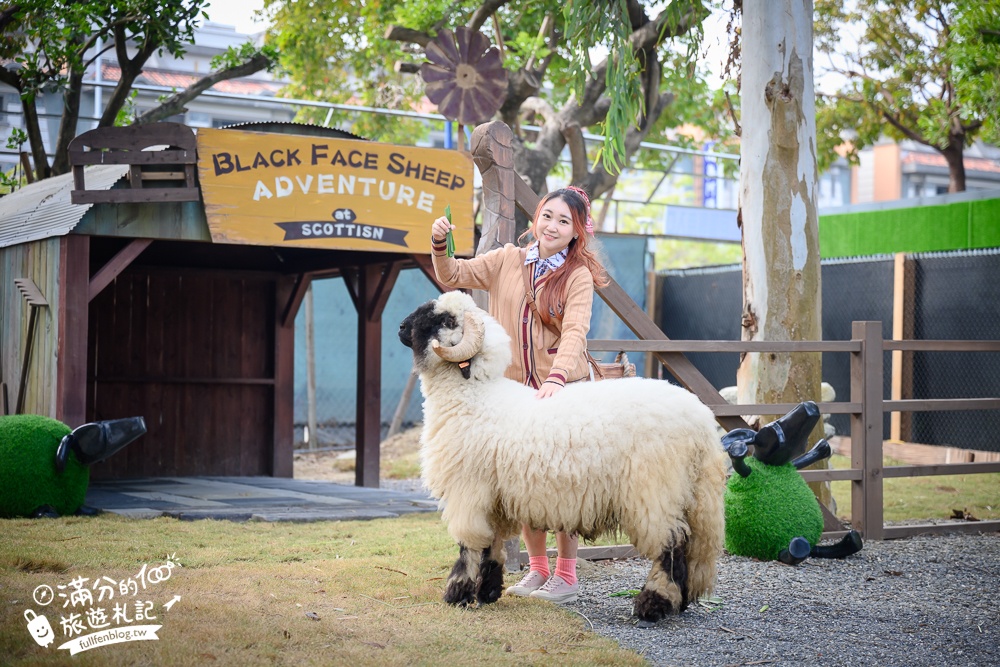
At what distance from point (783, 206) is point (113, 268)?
518cm

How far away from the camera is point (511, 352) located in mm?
4719

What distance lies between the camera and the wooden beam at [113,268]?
8.00 meters

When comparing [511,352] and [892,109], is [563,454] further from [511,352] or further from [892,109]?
[892,109]

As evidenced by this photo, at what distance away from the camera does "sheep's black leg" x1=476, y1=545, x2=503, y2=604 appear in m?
4.51

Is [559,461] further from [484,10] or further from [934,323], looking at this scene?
[484,10]

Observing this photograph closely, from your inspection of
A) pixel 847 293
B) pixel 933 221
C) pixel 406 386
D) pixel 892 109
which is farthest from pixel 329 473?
pixel 892 109

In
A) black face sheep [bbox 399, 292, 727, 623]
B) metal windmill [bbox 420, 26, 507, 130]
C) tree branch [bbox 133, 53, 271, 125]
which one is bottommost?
black face sheep [bbox 399, 292, 727, 623]

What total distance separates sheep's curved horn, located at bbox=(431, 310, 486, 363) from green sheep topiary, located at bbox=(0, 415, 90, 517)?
397 cm

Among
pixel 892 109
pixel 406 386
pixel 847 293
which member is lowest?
pixel 406 386

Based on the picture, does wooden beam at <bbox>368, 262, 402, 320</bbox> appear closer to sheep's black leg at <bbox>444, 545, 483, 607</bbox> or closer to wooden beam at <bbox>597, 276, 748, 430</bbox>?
wooden beam at <bbox>597, 276, 748, 430</bbox>

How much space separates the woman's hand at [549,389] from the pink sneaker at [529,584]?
3.27 ft

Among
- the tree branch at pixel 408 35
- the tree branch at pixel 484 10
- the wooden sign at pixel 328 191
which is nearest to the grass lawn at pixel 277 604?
the wooden sign at pixel 328 191

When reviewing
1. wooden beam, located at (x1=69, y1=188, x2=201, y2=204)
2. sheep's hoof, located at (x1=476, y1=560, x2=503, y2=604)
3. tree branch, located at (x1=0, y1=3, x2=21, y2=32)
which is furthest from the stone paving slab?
tree branch, located at (x1=0, y1=3, x2=21, y2=32)

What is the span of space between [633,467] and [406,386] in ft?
33.3
